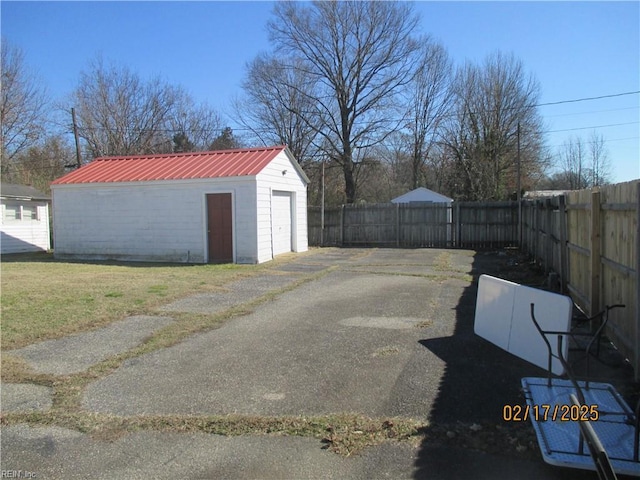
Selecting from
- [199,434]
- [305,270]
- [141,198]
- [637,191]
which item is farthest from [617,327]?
[141,198]

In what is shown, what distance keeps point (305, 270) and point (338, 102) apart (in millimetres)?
21526

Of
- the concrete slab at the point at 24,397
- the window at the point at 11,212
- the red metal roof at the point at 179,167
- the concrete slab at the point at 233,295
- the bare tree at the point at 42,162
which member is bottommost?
the concrete slab at the point at 24,397

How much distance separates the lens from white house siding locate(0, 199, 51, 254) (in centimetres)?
1983

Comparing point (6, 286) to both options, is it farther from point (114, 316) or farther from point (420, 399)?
point (420, 399)

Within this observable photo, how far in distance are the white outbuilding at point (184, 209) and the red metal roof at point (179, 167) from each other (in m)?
0.04

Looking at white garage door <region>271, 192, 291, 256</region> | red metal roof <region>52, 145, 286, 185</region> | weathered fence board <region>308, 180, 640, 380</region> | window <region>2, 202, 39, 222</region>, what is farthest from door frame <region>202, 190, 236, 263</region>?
window <region>2, 202, 39, 222</region>

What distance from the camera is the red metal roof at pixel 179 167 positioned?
15.7 meters

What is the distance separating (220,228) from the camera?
15648 millimetres

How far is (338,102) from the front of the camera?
1275 inches

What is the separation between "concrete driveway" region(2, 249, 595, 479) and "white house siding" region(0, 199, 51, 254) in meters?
15.6

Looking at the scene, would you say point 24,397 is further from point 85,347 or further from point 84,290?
point 84,290

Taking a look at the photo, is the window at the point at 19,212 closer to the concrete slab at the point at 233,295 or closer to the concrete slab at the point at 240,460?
the concrete slab at the point at 233,295
